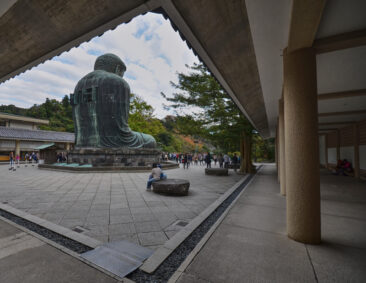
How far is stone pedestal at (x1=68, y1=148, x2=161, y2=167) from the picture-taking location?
12938mm

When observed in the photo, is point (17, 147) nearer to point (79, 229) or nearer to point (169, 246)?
point (79, 229)

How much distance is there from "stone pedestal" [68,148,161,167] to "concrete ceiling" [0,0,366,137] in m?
9.76

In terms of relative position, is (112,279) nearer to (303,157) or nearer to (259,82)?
(303,157)

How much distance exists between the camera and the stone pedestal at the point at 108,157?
12.9 meters

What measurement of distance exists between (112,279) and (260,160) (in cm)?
3132

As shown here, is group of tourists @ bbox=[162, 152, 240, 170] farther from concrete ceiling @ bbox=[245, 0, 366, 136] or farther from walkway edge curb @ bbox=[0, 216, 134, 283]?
walkway edge curb @ bbox=[0, 216, 134, 283]

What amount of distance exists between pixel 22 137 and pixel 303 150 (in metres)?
33.5

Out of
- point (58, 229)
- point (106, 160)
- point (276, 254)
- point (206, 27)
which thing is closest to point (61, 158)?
point (106, 160)

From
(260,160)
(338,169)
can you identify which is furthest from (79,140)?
(260,160)

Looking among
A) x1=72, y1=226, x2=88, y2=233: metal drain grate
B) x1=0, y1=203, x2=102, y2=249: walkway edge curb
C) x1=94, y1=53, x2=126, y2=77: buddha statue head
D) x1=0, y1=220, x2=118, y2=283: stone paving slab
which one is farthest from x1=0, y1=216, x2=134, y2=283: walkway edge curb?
x1=94, y1=53, x2=126, y2=77: buddha statue head

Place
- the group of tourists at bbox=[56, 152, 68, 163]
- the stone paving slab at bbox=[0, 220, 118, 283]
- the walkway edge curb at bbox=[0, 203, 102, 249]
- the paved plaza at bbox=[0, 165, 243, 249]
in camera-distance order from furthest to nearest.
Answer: the group of tourists at bbox=[56, 152, 68, 163] < the paved plaza at bbox=[0, 165, 243, 249] < the walkway edge curb at bbox=[0, 203, 102, 249] < the stone paving slab at bbox=[0, 220, 118, 283]

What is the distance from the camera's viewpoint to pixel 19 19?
Answer: 7.34ft

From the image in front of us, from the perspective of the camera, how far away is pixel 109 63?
15.5 metres

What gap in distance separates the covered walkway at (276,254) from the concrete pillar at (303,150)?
0.30 meters
